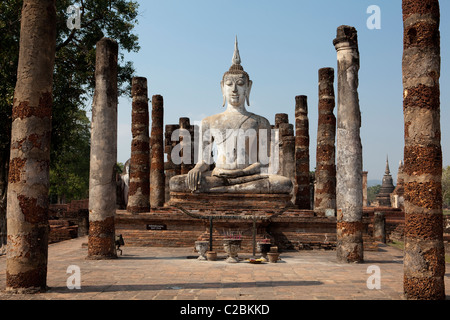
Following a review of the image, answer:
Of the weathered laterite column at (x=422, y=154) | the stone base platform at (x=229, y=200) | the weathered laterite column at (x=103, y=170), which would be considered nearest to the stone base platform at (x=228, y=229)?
the stone base platform at (x=229, y=200)

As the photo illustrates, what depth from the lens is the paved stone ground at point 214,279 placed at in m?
6.34

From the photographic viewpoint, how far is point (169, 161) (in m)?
22.9

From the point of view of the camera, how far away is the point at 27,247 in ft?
21.2

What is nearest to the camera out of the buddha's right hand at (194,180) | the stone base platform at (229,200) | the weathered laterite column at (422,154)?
the weathered laterite column at (422,154)

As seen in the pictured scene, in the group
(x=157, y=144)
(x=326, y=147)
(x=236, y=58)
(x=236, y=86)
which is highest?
(x=236, y=58)

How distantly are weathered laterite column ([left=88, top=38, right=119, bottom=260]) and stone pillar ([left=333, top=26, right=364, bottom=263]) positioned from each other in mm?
4634

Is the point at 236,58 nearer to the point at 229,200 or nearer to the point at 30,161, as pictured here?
the point at 229,200

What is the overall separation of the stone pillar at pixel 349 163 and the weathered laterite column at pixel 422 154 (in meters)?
3.35

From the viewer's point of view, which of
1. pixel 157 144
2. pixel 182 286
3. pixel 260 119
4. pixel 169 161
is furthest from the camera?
pixel 169 161

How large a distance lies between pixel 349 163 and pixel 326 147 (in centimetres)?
490

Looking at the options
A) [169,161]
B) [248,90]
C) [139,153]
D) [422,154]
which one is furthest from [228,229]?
[169,161]

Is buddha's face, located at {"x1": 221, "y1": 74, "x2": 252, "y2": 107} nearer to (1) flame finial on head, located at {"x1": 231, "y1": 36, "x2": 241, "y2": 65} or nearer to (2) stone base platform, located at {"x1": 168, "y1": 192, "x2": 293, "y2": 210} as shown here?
(1) flame finial on head, located at {"x1": 231, "y1": 36, "x2": 241, "y2": 65}

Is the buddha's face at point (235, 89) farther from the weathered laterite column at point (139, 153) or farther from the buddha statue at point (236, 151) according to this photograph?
the weathered laterite column at point (139, 153)

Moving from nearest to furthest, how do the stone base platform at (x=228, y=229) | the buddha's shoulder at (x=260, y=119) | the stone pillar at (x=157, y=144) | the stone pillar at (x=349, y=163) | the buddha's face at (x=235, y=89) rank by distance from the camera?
the stone pillar at (x=349, y=163), the stone base platform at (x=228, y=229), the buddha's shoulder at (x=260, y=119), the buddha's face at (x=235, y=89), the stone pillar at (x=157, y=144)
